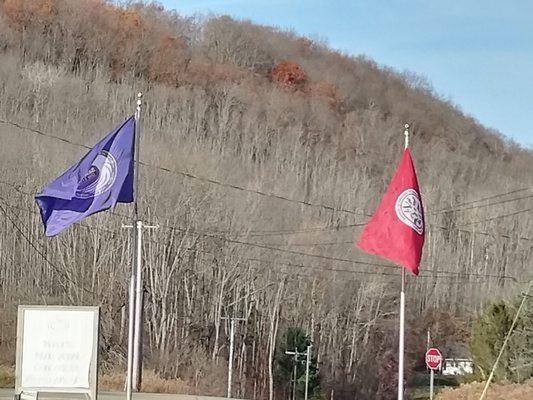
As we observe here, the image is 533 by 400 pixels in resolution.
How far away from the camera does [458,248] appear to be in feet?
237

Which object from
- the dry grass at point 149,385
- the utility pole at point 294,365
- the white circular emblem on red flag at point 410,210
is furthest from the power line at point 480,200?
the white circular emblem on red flag at point 410,210

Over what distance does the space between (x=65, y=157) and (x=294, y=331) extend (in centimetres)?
1702

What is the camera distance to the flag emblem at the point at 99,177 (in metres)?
14.1

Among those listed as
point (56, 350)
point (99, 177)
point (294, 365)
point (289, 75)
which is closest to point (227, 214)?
point (294, 365)

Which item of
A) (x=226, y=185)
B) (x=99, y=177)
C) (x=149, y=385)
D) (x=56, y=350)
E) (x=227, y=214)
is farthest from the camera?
(x=226, y=185)

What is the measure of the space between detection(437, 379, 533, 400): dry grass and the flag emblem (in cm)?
1481

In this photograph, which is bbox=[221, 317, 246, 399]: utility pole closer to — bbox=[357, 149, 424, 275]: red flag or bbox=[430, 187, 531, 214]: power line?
bbox=[430, 187, 531, 214]: power line

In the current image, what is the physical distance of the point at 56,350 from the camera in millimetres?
A: 11953

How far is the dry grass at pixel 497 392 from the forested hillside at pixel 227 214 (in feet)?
44.0

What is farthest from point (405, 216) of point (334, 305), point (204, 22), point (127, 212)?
point (204, 22)

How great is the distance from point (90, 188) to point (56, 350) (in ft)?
9.86

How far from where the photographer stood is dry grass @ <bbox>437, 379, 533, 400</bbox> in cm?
2528

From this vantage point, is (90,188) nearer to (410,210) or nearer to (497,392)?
(410,210)

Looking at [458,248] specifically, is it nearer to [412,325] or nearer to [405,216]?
[412,325]
